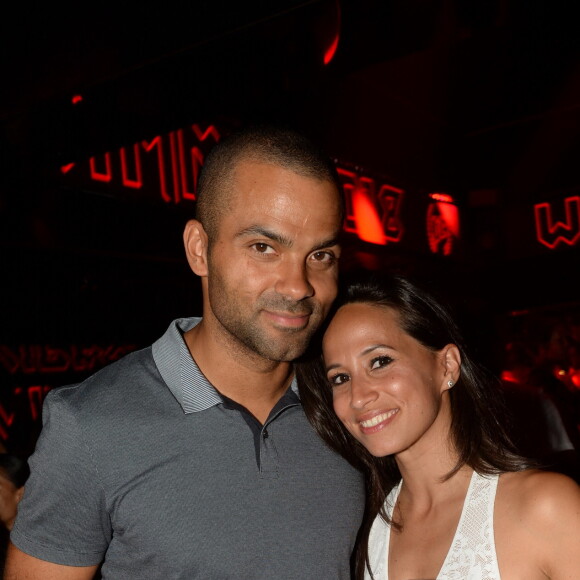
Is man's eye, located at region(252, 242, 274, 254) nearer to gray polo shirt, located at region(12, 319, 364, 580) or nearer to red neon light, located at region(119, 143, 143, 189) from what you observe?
gray polo shirt, located at region(12, 319, 364, 580)

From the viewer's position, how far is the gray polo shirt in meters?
Answer: 1.63

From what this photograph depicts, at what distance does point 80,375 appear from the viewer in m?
5.32

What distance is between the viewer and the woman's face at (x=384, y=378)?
200 cm

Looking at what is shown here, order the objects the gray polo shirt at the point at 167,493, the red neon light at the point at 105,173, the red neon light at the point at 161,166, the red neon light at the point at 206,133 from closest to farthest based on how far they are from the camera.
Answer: the gray polo shirt at the point at 167,493, the red neon light at the point at 105,173, the red neon light at the point at 161,166, the red neon light at the point at 206,133

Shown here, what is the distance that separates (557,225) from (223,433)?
26.8 ft

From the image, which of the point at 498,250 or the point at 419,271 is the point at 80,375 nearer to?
the point at 419,271

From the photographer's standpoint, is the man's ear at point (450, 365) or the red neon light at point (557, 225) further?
the red neon light at point (557, 225)

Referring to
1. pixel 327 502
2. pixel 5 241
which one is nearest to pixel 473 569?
pixel 327 502

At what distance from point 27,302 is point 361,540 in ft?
12.0

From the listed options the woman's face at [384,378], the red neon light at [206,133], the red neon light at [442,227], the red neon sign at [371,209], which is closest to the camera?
the woman's face at [384,378]

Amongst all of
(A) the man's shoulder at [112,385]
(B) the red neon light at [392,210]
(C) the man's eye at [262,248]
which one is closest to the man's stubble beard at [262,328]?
(C) the man's eye at [262,248]

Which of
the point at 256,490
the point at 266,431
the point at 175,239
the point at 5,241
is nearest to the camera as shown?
the point at 256,490

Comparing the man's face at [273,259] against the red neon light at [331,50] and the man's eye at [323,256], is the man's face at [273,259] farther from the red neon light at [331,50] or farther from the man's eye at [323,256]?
the red neon light at [331,50]

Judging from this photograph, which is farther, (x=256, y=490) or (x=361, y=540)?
(x=361, y=540)
